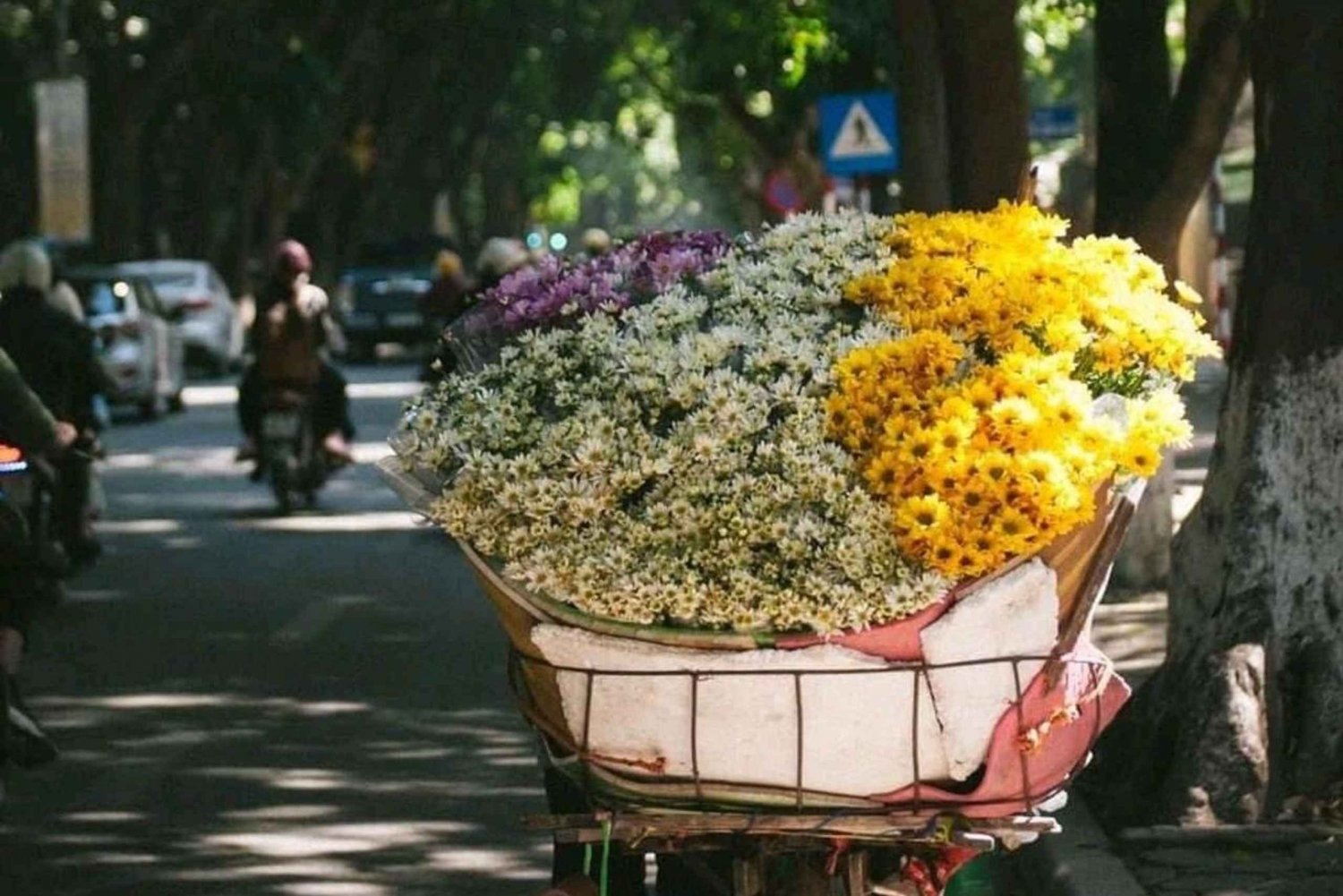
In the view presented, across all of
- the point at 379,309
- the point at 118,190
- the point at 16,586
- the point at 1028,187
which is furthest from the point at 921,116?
the point at 379,309

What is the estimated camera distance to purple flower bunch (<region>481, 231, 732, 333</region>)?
5.64 metres

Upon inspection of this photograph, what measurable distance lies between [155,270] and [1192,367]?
3627 cm

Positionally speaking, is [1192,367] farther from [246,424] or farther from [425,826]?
[246,424]

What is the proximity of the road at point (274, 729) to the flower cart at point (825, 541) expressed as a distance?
316 centimetres

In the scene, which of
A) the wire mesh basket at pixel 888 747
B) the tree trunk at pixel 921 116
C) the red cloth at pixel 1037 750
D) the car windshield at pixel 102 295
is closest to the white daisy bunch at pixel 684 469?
the wire mesh basket at pixel 888 747

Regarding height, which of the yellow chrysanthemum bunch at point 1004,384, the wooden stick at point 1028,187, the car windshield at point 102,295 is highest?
the wooden stick at point 1028,187

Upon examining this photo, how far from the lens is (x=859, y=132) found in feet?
82.4

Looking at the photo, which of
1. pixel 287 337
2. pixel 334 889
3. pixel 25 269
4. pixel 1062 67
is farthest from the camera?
pixel 1062 67

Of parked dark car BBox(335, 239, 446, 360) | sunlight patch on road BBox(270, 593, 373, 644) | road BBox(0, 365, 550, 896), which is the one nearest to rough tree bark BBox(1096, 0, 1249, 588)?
road BBox(0, 365, 550, 896)

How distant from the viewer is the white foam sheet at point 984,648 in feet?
16.4

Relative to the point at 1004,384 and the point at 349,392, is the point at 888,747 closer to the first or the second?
the point at 1004,384

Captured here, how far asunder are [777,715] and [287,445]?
622 inches

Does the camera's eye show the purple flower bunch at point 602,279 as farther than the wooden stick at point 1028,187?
No

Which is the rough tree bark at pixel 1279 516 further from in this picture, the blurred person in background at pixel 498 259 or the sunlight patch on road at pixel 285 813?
the blurred person in background at pixel 498 259
